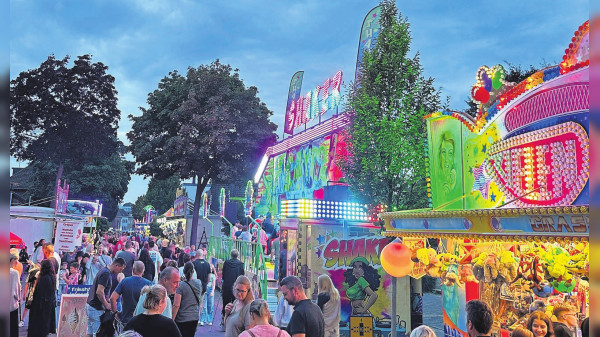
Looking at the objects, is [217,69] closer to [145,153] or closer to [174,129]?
[174,129]

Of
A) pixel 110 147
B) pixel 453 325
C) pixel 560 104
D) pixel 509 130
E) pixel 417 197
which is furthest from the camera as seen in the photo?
pixel 110 147

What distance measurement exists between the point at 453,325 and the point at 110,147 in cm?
3346

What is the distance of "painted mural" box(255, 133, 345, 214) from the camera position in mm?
23328

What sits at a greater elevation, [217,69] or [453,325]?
[217,69]

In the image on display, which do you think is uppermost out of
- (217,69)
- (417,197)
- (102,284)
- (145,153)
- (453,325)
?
(217,69)

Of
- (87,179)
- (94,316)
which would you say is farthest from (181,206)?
(94,316)

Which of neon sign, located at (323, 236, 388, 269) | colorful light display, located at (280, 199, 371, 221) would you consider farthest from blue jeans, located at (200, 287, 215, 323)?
neon sign, located at (323, 236, 388, 269)

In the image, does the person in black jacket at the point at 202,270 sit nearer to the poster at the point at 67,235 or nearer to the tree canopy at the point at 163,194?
the poster at the point at 67,235

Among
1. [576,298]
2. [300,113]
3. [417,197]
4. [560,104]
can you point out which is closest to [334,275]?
[417,197]

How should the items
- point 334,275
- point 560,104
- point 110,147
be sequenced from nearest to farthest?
point 560,104, point 334,275, point 110,147

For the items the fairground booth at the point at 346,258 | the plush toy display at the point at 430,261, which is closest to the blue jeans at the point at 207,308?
the fairground booth at the point at 346,258

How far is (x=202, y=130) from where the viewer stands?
35.2m

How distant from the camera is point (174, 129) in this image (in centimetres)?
3666

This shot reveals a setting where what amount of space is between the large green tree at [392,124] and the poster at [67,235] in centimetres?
1147
